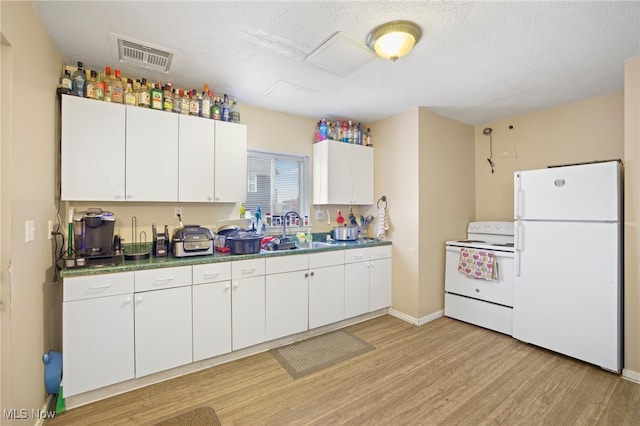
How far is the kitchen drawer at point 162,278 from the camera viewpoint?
2.04 meters

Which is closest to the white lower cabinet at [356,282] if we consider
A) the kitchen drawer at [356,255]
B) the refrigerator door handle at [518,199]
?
the kitchen drawer at [356,255]

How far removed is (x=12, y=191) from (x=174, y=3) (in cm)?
130

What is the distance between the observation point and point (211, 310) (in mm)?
2309

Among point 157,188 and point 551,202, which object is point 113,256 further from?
point 551,202

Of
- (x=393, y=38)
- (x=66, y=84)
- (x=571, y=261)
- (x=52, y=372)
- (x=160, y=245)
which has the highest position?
(x=393, y=38)

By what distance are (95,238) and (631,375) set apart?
4.17 m

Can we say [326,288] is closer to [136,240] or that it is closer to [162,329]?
[162,329]

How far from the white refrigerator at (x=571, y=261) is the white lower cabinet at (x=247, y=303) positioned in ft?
8.19

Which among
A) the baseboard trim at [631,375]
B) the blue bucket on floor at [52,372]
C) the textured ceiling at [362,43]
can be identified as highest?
the textured ceiling at [362,43]

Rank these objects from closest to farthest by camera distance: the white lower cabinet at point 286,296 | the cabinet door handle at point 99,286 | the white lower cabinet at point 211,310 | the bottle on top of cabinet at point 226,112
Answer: the cabinet door handle at point 99,286 < the white lower cabinet at point 211,310 < the white lower cabinet at point 286,296 < the bottle on top of cabinet at point 226,112

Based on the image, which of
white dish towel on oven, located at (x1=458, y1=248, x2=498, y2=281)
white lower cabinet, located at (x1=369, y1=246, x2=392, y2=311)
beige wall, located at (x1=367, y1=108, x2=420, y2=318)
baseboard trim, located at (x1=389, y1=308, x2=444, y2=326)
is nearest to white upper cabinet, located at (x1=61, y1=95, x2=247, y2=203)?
white lower cabinet, located at (x1=369, y1=246, x2=392, y2=311)

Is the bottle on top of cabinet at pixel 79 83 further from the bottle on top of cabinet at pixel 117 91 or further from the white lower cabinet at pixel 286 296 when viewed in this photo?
the white lower cabinet at pixel 286 296

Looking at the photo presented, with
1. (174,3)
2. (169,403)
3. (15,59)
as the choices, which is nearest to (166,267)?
(169,403)

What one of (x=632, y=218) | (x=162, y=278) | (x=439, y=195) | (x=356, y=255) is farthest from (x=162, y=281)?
(x=632, y=218)
